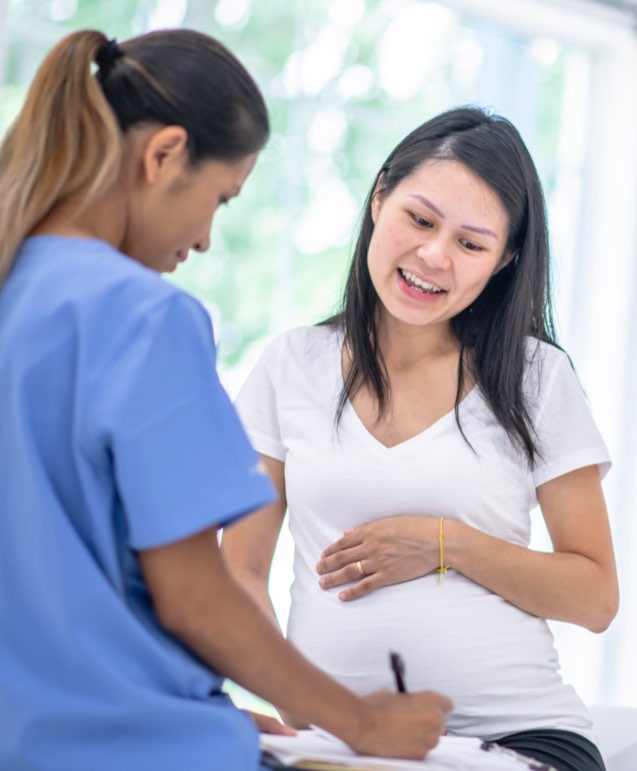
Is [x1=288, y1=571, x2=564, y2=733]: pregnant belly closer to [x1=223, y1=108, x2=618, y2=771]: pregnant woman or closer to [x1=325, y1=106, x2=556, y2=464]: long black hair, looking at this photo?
[x1=223, y1=108, x2=618, y2=771]: pregnant woman

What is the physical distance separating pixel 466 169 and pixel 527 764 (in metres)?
0.86

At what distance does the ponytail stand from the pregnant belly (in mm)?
770

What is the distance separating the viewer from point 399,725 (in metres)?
1.21

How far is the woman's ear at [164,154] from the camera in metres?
1.15

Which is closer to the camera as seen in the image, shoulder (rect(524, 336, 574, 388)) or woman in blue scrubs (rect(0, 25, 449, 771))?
woman in blue scrubs (rect(0, 25, 449, 771))

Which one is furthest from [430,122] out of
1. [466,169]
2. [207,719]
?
[207,719]

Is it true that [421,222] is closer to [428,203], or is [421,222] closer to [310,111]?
[428,203]

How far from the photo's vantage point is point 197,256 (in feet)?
16.7

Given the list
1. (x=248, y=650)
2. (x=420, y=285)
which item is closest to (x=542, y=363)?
(x=420, y=285)

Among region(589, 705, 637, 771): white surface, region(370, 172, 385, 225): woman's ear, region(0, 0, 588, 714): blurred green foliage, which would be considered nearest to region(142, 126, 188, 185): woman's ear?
region(370, 172, 385, 225): woman's ear

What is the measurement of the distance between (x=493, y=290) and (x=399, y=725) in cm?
89

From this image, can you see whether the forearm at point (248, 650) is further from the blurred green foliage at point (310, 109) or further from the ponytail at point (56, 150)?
the blurred green foliage at point (310, 109)

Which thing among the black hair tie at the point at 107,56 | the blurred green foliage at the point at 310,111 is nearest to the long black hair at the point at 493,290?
the black hair tie at the point at 107,56

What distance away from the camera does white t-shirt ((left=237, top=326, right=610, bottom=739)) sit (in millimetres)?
1656
